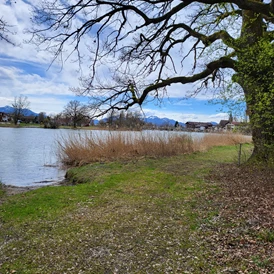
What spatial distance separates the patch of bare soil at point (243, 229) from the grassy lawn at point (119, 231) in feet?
0.06

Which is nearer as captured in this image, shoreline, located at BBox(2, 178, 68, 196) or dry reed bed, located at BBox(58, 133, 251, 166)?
shoreline, located at BBox(2, 178, 68, 196)

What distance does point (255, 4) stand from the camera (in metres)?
6.14

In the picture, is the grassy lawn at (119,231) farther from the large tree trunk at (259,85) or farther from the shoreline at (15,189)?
the large tree trunk at (259,85)

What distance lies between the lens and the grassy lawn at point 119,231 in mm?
2783

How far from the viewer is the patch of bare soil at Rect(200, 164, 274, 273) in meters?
2.70

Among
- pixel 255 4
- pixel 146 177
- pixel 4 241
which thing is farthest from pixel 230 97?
pixel 4 241

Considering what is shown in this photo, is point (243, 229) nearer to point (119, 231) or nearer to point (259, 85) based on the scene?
point (119, 231)

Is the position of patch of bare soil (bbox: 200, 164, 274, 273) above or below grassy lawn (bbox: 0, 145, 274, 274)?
above

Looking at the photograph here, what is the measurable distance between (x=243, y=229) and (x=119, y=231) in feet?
5.59

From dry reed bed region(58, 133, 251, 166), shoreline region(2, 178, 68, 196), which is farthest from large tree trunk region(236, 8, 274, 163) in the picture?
shoreline region(2, 178, 68, 196)

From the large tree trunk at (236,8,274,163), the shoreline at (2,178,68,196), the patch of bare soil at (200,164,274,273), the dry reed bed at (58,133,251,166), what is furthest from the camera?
the dry reed bed at (58,133,251,166)

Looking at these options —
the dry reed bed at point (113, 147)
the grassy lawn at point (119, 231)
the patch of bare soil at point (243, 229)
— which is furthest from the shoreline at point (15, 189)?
the patch of bare soil at point (243, 229)

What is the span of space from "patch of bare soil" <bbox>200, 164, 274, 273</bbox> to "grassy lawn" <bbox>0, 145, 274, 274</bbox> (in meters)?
0.02

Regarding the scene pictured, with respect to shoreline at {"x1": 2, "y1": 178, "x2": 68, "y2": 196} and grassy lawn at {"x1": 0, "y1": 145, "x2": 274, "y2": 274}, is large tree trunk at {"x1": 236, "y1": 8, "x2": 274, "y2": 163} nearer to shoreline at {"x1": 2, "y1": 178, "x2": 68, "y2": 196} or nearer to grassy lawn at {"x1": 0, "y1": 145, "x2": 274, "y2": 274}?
grassy lawn at {"x1": 0, "y1": 145, "x2": 274, "y2": 274}
